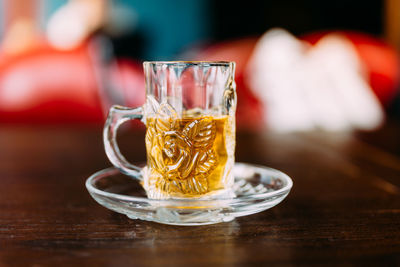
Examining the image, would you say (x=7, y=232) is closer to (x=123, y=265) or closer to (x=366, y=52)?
(x=123, y=265)

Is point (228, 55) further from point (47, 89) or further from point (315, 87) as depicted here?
point (47, 89)

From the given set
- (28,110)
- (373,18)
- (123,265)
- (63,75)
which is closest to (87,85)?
(63,75)

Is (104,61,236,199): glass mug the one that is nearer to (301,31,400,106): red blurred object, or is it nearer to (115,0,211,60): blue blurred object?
(301,31,400,106): red blurred object

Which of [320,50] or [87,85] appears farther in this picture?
[320,50]

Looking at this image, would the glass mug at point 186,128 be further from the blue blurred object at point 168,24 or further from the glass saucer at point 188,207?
the blue blurred object at point 168,24

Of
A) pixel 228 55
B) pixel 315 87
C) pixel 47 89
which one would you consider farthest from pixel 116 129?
pixel 228 55

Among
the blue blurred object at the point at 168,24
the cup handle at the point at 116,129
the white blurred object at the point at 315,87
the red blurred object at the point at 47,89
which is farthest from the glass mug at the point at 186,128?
the blue blurred object at the point at 168,24

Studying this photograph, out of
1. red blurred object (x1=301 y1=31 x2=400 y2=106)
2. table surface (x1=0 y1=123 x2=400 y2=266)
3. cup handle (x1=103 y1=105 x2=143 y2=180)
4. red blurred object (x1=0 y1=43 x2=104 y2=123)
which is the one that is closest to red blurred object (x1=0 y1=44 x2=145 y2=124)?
red blurred object (x1=0 y1=43 x2=104 y2=123)

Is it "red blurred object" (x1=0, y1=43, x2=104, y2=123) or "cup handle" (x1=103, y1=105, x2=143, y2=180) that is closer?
"cup handle" (x1=103, y1=105, x2=143, y2=180)
